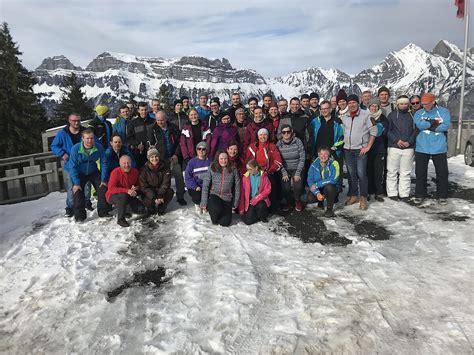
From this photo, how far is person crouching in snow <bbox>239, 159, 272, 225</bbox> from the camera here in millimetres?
6223

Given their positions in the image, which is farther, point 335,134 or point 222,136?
point 222,136

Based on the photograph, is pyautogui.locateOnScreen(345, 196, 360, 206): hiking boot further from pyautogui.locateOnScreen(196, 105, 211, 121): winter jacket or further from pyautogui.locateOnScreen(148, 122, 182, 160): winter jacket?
pyautogui.locateOnScreen(196, 105, 211, 121): winter jacket

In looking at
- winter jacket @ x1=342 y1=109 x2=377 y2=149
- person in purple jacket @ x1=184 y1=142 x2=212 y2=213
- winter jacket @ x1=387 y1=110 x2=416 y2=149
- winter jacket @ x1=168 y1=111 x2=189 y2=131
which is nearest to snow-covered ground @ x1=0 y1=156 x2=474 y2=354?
person in purple jacket @ x1=184 y1=142 x2=212 y2=213

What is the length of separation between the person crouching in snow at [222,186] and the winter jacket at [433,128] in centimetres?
401

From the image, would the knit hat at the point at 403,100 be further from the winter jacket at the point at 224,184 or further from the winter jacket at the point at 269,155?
the winter jacket at the point at 224,184

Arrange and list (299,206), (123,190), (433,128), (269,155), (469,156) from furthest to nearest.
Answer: (469,156), (433,128), (299,206), (269,155), (123,190)

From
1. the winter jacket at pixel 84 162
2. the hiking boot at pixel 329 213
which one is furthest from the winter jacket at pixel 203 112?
the hiking boot at pixel 329 213

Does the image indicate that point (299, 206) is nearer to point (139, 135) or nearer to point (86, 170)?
point (139, 135)

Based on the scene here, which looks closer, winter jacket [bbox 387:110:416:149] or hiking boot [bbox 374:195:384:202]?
winter jacket [bbox 387:110:416:149]

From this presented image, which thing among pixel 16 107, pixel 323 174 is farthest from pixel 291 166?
pixel 16 107

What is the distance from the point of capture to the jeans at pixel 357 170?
6930 millimetres

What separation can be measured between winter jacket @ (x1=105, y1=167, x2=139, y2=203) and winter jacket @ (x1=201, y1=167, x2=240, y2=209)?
148cm

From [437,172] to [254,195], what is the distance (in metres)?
4.03

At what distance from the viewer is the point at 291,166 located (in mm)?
6918
